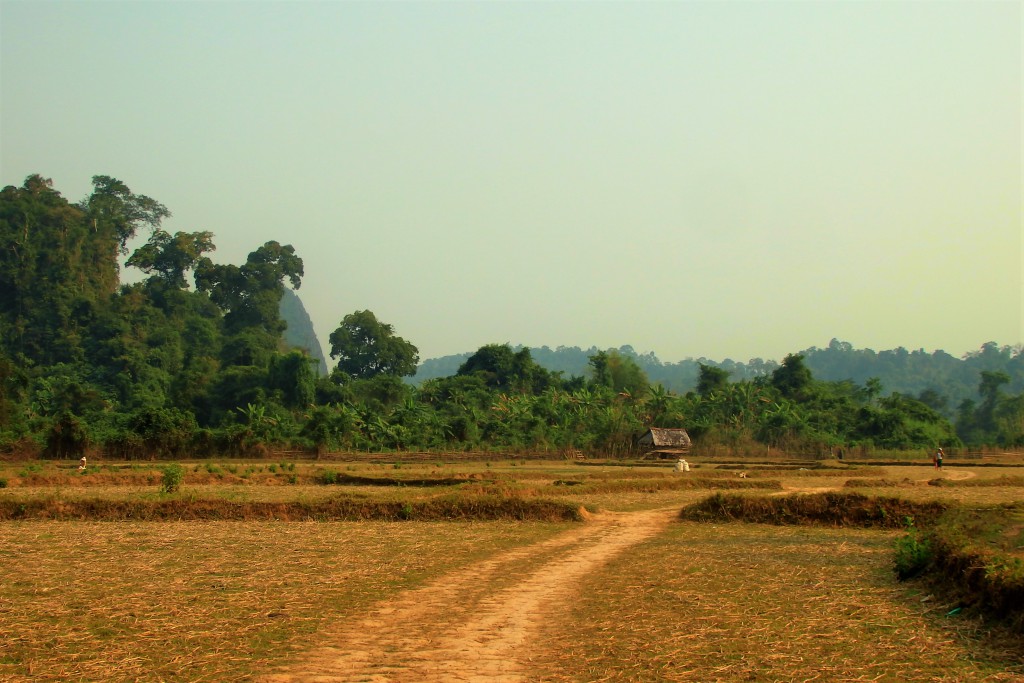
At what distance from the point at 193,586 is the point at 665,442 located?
1916 inches

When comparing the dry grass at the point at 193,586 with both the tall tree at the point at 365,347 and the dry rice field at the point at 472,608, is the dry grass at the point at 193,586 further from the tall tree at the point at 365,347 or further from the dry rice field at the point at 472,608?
the tall tree at the point at 365,347

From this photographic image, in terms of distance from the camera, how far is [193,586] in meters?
12.8

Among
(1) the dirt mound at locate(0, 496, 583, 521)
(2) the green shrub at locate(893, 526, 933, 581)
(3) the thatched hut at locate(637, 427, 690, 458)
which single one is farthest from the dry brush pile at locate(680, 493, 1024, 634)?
(3) the thatched hut at locate(637, 427, 690, 458)

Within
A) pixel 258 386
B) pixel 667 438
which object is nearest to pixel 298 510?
pixel 667 438

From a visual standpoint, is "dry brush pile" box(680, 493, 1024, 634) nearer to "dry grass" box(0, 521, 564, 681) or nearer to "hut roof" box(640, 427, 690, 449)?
"dry grass" box(0, 521, 564, 681)

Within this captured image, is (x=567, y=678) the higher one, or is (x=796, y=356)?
(x=796, y=356)

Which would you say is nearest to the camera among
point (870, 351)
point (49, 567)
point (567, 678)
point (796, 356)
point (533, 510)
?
point (567, 678)

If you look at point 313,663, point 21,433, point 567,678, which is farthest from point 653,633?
point 21,433

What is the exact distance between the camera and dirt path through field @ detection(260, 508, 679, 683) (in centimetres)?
852

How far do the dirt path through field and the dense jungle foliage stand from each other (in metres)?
40.8

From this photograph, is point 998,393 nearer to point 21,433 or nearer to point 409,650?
point 21,433

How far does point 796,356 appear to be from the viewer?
81.6 metres

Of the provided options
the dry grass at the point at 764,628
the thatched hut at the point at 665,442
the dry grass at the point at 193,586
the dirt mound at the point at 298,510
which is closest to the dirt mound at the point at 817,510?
the dirt mound at the point at 298,510

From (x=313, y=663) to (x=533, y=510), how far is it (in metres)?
14.7
